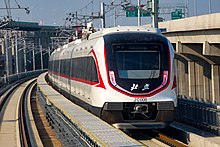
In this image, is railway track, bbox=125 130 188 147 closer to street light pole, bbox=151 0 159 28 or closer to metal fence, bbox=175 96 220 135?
metal fence, bbox=175 96 220 135

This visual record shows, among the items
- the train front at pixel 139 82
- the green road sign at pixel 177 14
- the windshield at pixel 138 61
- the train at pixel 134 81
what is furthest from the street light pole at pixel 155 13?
the green road sign at pixel 177 14

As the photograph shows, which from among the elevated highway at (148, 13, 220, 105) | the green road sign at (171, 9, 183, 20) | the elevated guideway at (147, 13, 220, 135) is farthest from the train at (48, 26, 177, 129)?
the green road sign at (171, 9, 183, 20)

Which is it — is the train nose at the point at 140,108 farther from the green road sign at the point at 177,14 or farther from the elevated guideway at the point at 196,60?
the green road sign at the point at 177,14

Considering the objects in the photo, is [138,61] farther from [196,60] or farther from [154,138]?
[196,60]

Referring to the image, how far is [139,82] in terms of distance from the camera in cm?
1390

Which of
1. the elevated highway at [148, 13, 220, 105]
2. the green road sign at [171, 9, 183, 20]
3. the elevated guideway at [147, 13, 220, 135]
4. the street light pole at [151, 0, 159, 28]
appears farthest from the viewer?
the green road sign at [171, 9, 183, 20]

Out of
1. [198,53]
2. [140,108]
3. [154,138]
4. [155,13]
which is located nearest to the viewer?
[140,108]

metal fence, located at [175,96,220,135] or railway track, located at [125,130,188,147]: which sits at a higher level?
metal fence, located at [175,96,220,135]

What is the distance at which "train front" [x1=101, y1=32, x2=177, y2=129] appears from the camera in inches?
544

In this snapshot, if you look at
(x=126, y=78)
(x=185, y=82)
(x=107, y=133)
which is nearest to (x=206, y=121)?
(x=126, y=78)

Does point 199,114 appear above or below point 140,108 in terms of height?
below

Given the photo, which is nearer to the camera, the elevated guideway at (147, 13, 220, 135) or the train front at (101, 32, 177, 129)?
the train front at (101, 32, 177, 129)

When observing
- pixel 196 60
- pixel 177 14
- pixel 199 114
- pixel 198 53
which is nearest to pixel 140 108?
pixel 199 114

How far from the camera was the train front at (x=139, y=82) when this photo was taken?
45.3 feet
